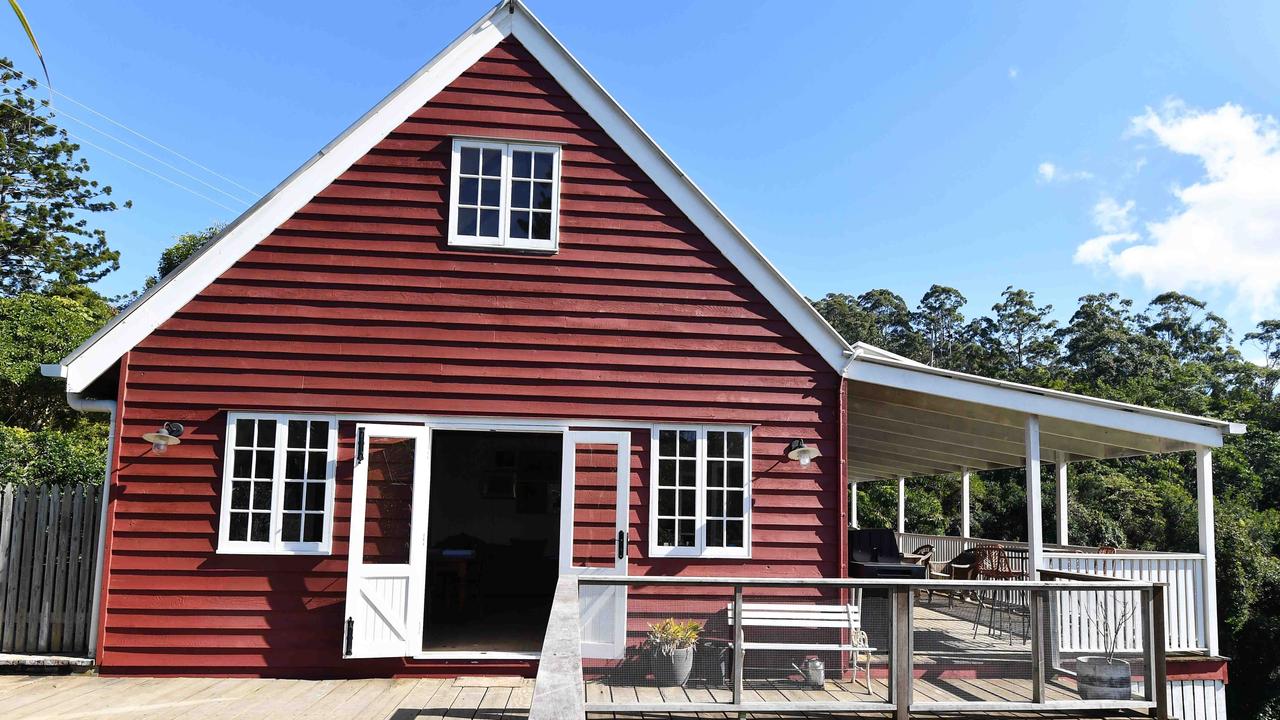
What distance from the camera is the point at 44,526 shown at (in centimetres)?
766

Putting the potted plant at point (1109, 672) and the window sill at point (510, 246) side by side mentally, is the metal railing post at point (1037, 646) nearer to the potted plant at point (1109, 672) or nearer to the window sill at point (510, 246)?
the potted plant at point (1109, 672)

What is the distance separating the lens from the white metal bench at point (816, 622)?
5.91 metres

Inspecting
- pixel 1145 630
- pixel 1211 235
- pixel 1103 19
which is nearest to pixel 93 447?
pixel 1145 630

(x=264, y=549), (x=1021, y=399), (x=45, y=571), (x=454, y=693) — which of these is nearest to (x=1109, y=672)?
(x=1021, y=399)

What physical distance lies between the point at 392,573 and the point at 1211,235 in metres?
88.3

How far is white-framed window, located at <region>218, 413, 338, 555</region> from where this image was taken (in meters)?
7.22

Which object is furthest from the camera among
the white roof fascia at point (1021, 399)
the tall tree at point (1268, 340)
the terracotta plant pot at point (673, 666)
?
the tall tree at point (1268, 340)

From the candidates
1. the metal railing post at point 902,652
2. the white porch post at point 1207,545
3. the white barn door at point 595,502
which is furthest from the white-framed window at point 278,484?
the white porch post at point 1207,545

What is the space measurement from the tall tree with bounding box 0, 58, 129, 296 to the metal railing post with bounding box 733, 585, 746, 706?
26368 mm

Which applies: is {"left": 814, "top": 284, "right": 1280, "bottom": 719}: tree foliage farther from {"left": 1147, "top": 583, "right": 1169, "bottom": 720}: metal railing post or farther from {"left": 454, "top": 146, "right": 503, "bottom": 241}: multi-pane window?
{"left": 454, "top": 146, "right": 503, "bottom": 241}: multi-pane window

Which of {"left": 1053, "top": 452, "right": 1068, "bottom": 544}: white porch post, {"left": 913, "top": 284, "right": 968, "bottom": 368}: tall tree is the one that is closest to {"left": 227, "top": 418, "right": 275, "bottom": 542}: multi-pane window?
{"left": 1053, "top": 452, "right": 1068, "bottom": 544}: white porch post

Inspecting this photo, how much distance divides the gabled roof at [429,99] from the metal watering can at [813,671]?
8.93ft

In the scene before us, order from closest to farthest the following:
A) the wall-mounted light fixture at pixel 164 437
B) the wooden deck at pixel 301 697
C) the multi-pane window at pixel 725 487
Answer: the wooden deck at pixel 301 697, the wall-mounted light fixture at pixel 164 437, the multi-pane window at pixel 725 487

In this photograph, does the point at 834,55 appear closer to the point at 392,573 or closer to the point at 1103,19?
the point at 1103,19
